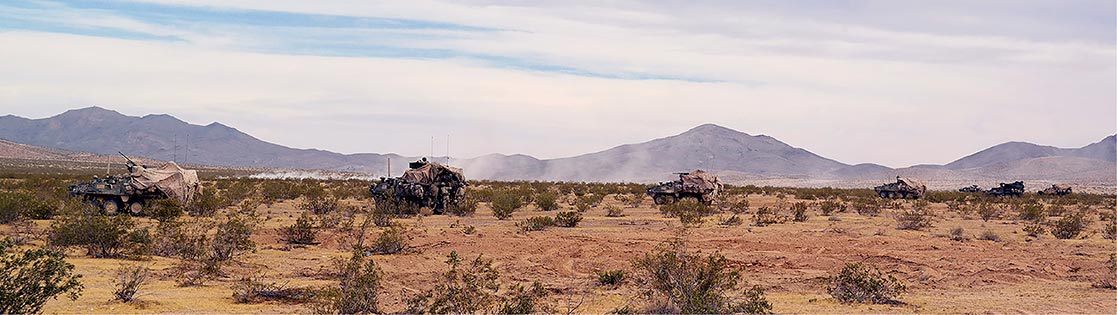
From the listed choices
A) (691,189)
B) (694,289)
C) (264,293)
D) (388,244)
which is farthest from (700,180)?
(264,293)

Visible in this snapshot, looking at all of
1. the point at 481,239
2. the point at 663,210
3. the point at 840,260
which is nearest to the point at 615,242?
the point at 481,239

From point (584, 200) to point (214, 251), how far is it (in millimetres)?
23024

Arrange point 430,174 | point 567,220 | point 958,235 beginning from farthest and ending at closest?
1. point 430,174
2. point 567,220
3. point 958,235

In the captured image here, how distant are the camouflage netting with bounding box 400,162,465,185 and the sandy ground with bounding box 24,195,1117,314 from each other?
2.93 metres

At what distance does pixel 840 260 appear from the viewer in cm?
1639

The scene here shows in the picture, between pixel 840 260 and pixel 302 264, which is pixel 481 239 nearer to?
pixel 302 264

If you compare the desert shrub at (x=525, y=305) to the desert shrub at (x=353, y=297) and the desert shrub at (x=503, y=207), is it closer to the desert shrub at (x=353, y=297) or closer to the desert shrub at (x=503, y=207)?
the desert shrub at (x=353, y=297)

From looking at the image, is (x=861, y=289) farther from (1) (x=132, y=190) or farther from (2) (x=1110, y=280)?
(1) (x=132, y=190)

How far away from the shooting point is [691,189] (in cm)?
3572

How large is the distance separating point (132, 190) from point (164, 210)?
290 centimetres

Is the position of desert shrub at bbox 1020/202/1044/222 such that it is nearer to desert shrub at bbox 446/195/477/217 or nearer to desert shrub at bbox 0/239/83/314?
desert shrub at bbox 446/195/477/217

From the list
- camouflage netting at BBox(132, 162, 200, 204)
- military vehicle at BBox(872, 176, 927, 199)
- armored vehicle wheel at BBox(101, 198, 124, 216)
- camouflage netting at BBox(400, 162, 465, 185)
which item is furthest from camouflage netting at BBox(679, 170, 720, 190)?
armored vehicle wheel at BBox(101, 198, 124, 216)

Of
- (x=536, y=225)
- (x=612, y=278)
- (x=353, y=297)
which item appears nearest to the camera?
(x=353, y=297)

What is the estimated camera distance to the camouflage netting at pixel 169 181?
24992mm
